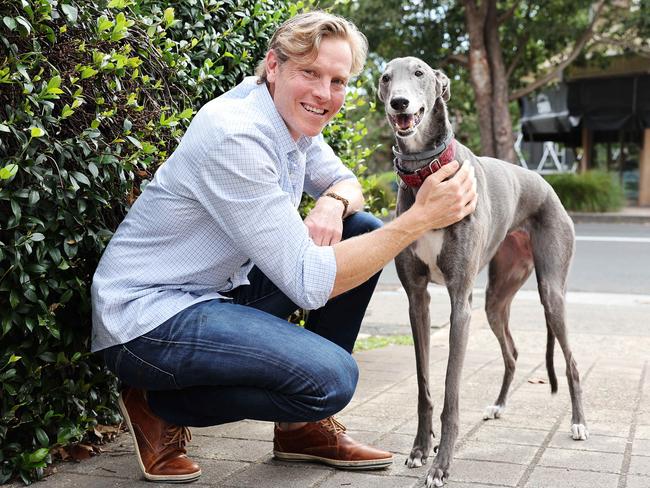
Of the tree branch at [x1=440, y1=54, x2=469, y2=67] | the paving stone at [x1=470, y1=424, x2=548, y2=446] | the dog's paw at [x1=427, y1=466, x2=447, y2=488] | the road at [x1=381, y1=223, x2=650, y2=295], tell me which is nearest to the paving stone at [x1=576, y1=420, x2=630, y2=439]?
the paving stone at [x1=470, y1=424, x2=548, y2=446]

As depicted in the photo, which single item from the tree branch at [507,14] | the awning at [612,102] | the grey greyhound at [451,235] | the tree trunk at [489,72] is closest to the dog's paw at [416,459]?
the grey greyhound at [451,235]

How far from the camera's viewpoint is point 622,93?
24.5 m

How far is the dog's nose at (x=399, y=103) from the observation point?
10.7 ft

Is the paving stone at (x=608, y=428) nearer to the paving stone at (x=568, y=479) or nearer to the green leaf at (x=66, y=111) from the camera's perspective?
the paving stone at (x=568, y=479)

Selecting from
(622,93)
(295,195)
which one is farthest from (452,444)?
(622,93)

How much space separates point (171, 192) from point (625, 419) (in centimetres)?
260

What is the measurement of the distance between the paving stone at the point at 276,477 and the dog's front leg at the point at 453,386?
46 centimetres

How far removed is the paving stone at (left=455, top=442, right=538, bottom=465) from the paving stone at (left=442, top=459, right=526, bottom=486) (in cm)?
6

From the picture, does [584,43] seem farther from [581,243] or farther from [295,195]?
[295,195]

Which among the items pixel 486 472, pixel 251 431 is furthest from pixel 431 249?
pixel 251 431

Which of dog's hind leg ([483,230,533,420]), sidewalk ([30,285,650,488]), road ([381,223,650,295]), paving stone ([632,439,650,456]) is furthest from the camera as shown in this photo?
road ([381,223,650,295])

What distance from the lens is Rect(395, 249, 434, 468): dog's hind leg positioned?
11.6 feet

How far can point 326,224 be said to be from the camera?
11.2 ft

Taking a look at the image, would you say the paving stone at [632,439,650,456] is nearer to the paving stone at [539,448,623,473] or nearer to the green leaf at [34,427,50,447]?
the paving stone at [539,448,623,473]
